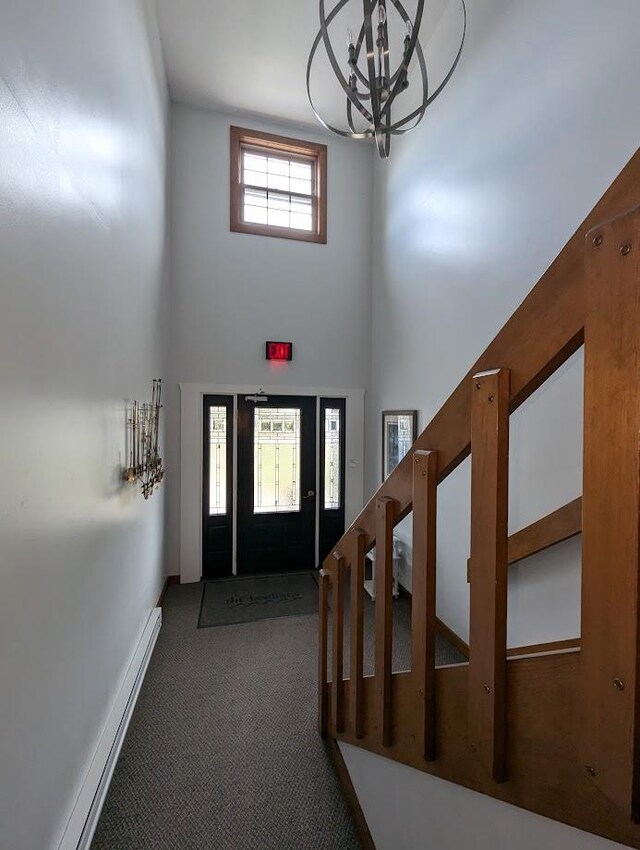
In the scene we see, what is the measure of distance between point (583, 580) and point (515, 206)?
2.62 m

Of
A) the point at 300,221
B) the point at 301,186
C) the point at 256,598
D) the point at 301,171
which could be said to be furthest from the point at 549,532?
the point at 301,171

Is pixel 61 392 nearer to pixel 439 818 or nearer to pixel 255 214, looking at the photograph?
pixel 439 818

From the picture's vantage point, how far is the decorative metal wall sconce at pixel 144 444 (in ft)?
8.00

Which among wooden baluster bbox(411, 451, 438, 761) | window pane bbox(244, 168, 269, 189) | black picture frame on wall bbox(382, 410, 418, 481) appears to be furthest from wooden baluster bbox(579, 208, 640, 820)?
window pane bbox(244, 168, 269, 189)

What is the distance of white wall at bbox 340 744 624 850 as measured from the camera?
32.4 inches

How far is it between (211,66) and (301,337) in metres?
2.75

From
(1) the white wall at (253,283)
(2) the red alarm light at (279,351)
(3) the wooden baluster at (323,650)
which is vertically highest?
(1) the white wall at (253,283)

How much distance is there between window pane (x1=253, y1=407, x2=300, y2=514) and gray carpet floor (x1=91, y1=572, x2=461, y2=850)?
5.42 feet

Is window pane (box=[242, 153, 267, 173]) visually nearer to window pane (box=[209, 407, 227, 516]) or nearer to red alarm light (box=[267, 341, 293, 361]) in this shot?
red alarm light (box=[267, 341, 293, 361])

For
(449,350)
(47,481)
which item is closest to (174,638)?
(47,481)

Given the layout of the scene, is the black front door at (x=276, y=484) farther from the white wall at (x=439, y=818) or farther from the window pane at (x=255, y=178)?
the white wall at (x=439, y=818)

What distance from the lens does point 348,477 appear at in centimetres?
469

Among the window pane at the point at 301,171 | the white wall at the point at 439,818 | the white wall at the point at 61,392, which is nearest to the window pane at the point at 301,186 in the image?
the window pane at the point at 301,171

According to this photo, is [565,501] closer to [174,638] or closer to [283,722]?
[283,722]
